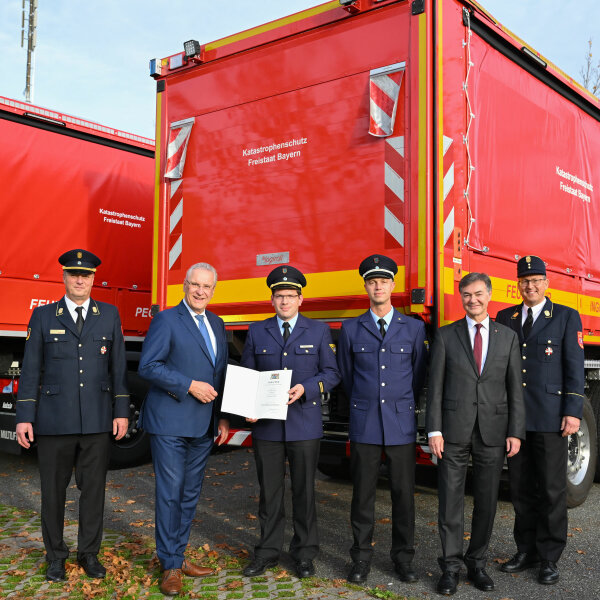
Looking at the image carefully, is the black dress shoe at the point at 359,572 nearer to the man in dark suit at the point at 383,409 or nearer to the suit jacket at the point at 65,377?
the man in dark suit at the point at 383,409

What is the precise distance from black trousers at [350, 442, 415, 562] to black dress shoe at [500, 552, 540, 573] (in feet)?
1.94

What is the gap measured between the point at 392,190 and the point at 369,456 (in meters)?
1.71

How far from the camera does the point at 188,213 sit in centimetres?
548

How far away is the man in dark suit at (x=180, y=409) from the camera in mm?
3646

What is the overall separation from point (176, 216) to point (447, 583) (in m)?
3.37

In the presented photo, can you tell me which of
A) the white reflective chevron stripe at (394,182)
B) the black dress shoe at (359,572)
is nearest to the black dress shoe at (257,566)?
the black dress shoe at (359,572)

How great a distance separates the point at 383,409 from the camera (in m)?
3.78

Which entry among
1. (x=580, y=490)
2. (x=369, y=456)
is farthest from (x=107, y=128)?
(x=580, y=490)

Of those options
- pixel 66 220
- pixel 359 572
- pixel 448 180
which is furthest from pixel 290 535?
pixel 66 220

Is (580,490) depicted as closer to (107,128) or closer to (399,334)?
(399,334)

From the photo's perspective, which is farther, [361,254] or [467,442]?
[361,254]

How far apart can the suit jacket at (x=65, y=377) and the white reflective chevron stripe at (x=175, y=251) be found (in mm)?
1637

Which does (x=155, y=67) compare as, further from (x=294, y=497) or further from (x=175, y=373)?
(x=294, y=497)

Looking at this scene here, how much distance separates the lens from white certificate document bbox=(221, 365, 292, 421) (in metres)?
3.72
